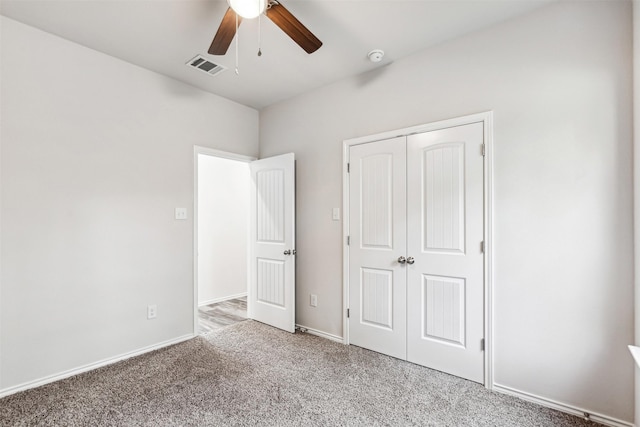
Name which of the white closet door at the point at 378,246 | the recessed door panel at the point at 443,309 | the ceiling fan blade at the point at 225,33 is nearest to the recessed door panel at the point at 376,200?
the white closet door at the point at 378,246

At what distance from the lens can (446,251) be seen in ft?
7.82

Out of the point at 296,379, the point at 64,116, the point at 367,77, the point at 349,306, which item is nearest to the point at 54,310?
the point at 64,116

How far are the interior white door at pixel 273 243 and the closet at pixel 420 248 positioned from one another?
72cm

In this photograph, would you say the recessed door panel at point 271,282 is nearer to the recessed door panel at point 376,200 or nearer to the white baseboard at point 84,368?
the white baseboard at point 84,368

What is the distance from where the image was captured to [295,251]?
341cm

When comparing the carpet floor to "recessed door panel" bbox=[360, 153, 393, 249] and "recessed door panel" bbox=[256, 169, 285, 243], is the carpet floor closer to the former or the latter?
"recessed door panel" bbox=[360, 153, 393, 249]

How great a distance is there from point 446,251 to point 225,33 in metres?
2.20

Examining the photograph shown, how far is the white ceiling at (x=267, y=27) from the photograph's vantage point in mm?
1992

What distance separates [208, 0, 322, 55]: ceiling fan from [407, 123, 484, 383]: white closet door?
4.05ft

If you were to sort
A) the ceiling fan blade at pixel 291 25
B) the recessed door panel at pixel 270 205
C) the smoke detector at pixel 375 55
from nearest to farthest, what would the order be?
the ceiling fan blade at pixel 291 25 → the smoke detector at pixel 375 55 → the recessed door panel at pixel 270 205

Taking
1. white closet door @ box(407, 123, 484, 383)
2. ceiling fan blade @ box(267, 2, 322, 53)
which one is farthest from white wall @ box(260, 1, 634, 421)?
ceiling fan blade @ box(267, 2, 322, 53)

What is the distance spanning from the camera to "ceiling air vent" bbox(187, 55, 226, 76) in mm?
2627

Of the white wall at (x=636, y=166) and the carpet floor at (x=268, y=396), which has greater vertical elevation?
the white wall at (x=636, y=166)

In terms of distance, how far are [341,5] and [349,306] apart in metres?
2.52
